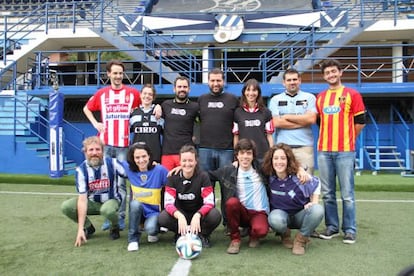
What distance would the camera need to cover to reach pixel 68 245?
4258 millimetres

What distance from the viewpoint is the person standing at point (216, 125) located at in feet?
15.5

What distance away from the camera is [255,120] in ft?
15.0

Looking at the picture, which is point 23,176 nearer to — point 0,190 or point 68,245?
point 0,190

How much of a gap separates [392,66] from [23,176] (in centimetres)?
1122

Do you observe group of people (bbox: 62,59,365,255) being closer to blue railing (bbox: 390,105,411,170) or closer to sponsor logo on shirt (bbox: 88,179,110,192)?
sponsor logo on shirt (bbox: 88,179,110,192)

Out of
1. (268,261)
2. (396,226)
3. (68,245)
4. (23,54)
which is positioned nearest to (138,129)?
(68,245)

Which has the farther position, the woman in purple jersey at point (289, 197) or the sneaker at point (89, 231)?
the sneaker at point (89, 231)

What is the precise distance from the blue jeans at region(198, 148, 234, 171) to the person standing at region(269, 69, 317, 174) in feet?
1.96

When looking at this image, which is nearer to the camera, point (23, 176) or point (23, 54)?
point (23, 176)

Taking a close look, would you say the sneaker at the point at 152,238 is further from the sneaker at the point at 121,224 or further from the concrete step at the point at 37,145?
the concrete step at the point at 37,145

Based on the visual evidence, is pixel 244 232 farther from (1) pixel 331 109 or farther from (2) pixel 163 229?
(1) pixel 331 109

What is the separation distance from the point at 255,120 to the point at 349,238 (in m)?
1.48

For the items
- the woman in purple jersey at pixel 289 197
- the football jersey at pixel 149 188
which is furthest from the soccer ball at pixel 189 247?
the woman in purple jersey at pixel 289 197

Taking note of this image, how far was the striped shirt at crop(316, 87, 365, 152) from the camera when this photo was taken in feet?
14.3
